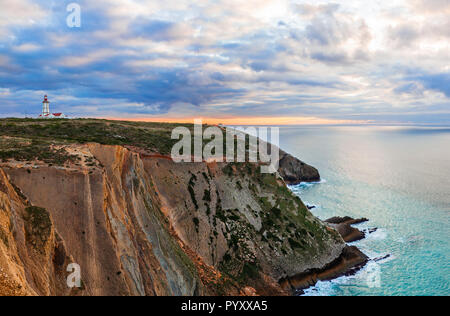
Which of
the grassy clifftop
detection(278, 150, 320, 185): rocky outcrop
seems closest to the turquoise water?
detection(278, 150, 320, 185): rocky outcrop

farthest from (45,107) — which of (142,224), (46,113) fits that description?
(142,224)

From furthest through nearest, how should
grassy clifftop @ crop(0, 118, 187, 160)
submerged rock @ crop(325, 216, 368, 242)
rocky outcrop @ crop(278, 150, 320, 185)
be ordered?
rocky outcrop @ crop(278, 150, 320, 185) < submerged rock @ crop(325, 216, 368, 242) < grassy clifftop @ crop(0, 118, 187, 160)

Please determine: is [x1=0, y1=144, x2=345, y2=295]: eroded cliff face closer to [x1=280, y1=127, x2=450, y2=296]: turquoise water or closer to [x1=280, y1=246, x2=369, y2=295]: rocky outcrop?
[x1=280, y1=246, x2=369, y2=295]: rocky outcrop

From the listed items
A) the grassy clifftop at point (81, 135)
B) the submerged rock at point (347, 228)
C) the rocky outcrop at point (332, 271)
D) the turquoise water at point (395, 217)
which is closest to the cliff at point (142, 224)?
the grassy clifftop at point (81, 135)

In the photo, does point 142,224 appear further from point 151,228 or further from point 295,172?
point 295,172
